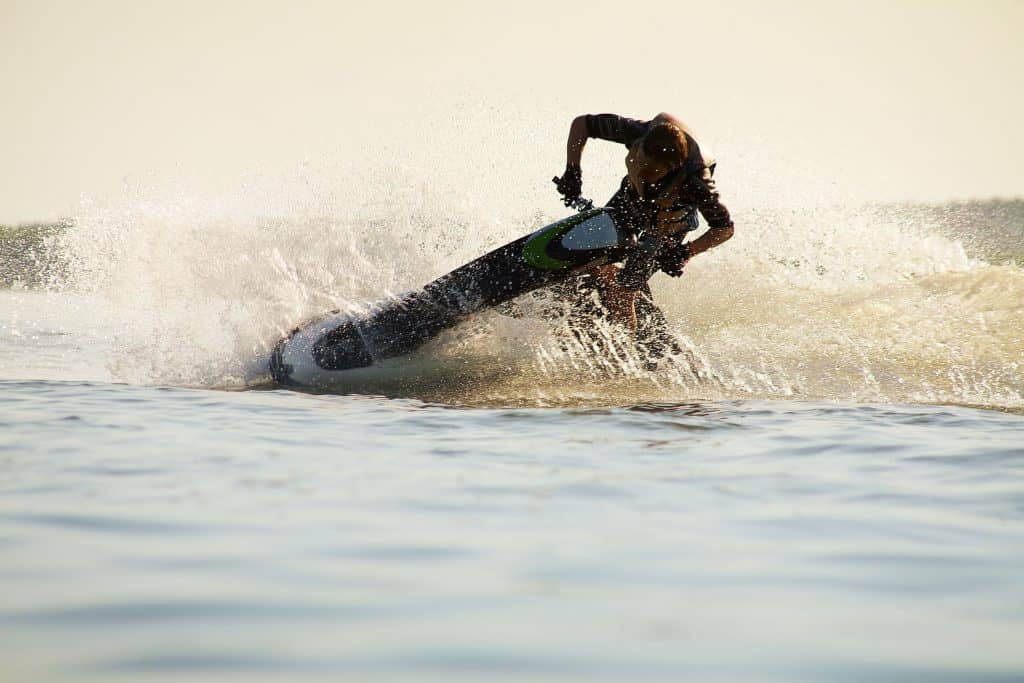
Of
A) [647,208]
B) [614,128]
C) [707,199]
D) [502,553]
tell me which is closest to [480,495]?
[502,553]

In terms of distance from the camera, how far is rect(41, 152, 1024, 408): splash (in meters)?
6.86

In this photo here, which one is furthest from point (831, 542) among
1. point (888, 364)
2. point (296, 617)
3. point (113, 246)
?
point (113, 246)

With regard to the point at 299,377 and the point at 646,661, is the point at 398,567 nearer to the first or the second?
the point at 646,661

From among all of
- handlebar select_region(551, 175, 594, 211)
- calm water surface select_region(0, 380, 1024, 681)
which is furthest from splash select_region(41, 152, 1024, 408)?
calm water surface select_region(0, 380, 1024, 681)

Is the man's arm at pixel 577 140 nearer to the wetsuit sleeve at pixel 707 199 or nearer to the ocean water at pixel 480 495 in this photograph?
the wetsuit sleeve at pixel 707 199

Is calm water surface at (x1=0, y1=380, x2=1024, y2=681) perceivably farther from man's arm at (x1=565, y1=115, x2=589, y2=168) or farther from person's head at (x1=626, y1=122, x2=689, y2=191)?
man's arm at (x1=565, y1=115, x2=589, y2=168)

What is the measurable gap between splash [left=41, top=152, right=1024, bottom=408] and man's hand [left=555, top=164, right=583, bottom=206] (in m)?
0.91

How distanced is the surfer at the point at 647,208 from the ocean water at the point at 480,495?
1.30 feet

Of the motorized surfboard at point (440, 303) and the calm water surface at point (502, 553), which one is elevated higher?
the motorized surfboard at point (440, 303)

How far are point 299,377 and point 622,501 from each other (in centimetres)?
416

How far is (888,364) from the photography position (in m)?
7.80

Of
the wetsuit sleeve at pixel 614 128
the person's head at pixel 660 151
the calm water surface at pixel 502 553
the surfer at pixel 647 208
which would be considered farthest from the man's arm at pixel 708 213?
the calm water surface at pixel 502 553

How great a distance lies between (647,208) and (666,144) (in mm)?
556

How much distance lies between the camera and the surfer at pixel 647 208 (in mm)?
5859
